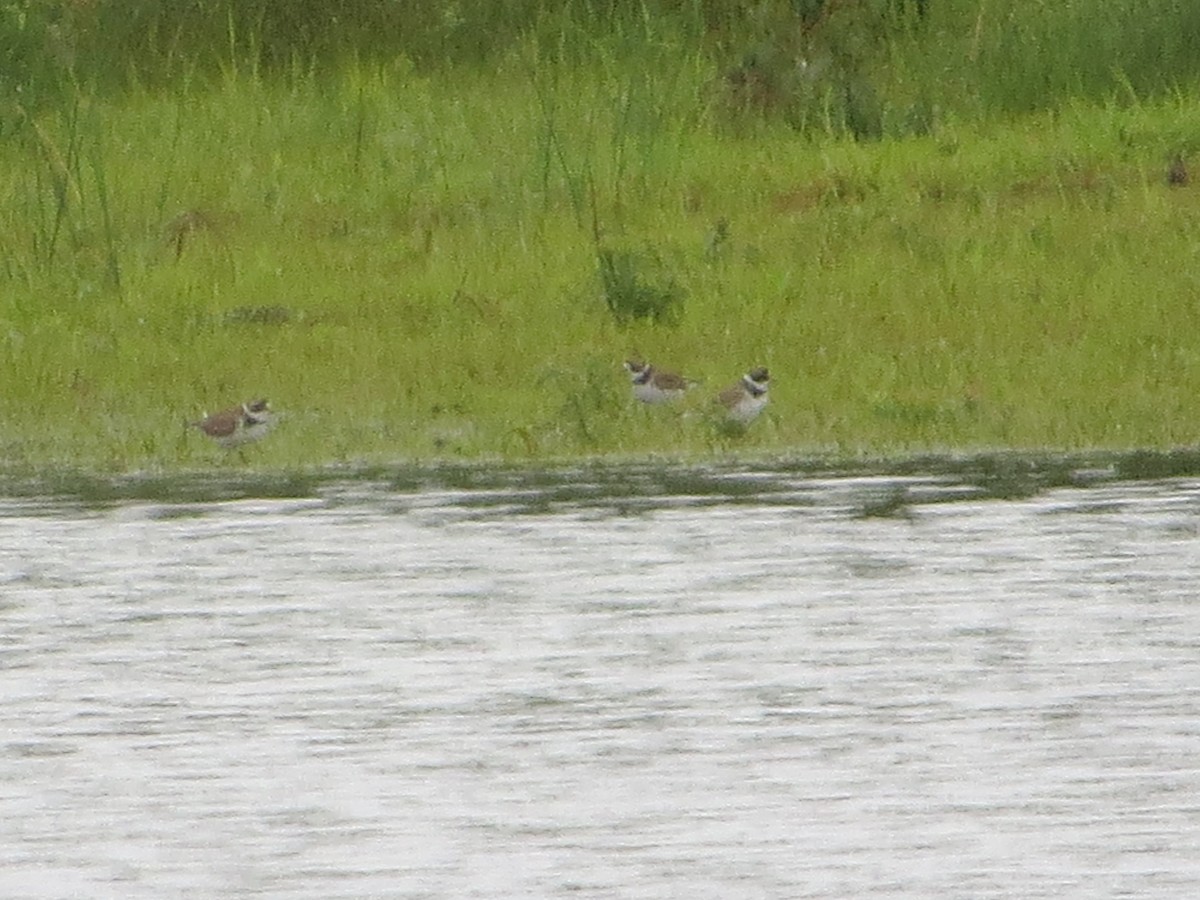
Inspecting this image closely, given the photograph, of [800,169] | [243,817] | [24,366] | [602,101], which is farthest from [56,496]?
[602,101]

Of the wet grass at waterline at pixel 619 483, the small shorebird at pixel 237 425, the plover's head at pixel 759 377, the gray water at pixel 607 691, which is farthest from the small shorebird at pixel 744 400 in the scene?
the small shorebird at pixel 237 425

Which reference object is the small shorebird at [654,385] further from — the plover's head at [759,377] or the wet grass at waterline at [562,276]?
the plover's head at [759,377]

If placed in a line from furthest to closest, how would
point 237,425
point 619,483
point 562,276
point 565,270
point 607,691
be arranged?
point 565,270 → point 562,276 → point 237,425 → point 619,483 → point 607,691

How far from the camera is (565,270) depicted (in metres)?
15.9

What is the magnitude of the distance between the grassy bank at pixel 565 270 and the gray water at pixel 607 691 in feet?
4.60

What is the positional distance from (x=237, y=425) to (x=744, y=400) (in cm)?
203

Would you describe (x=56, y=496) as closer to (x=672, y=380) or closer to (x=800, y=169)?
(x=672, y=380)

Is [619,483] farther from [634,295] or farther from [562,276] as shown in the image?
[562,276]

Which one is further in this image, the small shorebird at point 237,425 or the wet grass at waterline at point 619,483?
the small shorebird at point 237,425

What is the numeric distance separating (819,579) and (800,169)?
7.76 metres

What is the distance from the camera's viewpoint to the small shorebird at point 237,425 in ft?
42.0

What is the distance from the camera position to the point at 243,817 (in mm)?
7395

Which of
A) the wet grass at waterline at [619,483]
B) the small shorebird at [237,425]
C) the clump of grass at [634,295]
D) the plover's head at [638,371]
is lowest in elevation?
the wet grass at waterline at [619,483]

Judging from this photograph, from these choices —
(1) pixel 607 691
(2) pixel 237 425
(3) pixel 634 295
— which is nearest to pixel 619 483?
(2) pixel 237 425
